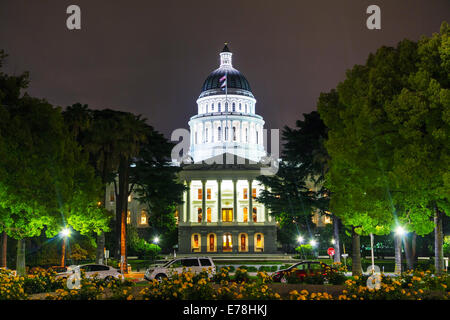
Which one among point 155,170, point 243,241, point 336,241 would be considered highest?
point 155,170

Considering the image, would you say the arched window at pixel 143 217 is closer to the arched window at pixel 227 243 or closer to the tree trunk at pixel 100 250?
the arched window at pixel 227 243

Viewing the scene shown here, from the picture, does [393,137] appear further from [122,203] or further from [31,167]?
[122,203]

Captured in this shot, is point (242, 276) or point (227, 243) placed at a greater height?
point (242, 276)

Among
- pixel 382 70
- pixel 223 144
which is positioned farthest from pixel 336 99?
pixel 223 144

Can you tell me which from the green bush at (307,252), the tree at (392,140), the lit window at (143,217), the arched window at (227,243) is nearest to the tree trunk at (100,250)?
the tree at (392,140)

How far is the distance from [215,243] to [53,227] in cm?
5686

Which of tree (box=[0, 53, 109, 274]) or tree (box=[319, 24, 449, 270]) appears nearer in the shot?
tree (box=[319, 24, 449, 270])

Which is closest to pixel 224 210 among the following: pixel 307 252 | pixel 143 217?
pixel 143 217

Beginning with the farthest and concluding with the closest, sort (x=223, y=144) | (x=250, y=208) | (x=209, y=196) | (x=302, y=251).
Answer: (x=223, y=144) → (x=209, y=196) → (x=250, y=208) → (x=302, y=251)

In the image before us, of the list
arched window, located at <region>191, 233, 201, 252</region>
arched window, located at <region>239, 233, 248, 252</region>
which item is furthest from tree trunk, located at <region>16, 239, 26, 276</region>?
arched window, located at <region>239, 233, 248, 252</region>

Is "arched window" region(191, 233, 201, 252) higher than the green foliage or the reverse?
the reverse

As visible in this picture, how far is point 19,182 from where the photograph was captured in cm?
3012

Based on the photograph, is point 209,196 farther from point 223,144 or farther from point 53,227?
point 53,227

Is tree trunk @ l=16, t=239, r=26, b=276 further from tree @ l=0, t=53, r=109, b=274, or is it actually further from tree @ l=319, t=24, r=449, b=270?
tree @ l=319, t=24, r=449, b=270
